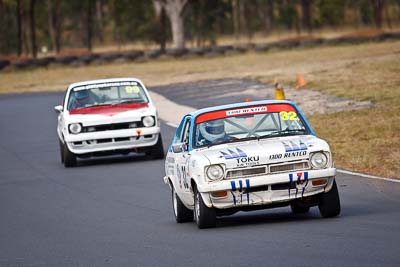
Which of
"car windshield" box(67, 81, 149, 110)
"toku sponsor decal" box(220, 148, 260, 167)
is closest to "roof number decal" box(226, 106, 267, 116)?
"toku sponsor decal" box(220, 148, 260, 167)

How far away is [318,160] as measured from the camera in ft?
35.5

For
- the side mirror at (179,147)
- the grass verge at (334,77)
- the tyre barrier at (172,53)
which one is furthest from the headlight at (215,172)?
the tyre barrier at (172,53)

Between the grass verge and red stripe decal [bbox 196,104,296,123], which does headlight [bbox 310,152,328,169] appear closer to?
red stripe decal [bbox 196,104,296,123]

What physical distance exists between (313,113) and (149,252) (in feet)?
57.7

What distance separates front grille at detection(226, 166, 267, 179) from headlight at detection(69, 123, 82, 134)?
9643 millimetres

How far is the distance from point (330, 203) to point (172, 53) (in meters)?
54.4

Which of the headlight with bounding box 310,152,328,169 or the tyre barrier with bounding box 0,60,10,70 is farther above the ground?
the headlight with bounding box 310,152,328,169

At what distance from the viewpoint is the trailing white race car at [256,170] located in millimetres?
10703

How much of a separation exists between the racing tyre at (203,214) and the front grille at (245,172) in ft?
1.27

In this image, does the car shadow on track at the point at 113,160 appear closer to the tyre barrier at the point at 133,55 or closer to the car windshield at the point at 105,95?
the car windshield at the point at 105,95

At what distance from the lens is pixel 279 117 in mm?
11727

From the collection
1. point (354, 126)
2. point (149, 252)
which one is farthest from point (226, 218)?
point (354, 126)

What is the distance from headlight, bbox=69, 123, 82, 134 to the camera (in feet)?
65.9

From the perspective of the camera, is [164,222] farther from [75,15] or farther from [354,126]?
[75,15]
